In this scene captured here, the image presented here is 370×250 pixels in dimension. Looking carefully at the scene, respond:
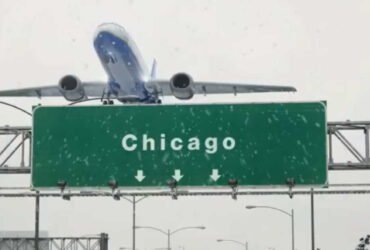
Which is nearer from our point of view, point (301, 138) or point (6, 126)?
point (301, 138)

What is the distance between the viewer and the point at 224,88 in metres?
52.6

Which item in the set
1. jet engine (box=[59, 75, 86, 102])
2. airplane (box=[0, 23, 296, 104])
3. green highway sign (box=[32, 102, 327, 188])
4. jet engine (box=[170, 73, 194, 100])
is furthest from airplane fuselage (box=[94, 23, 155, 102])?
green highway sign (box=[32, 102, 327, 188])

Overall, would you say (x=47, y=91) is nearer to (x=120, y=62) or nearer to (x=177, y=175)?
(x=120, y=62)

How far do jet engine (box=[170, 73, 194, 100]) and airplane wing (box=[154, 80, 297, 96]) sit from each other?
22.0 feet

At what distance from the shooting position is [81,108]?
786 inches

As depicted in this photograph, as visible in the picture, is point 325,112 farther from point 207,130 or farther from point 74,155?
point 74,155

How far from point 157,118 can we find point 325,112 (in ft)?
12.0

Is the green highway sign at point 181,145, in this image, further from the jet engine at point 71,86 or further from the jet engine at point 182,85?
the jet engine at point 182,85

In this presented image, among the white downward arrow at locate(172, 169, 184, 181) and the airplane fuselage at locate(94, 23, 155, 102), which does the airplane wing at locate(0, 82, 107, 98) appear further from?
the white downward arrow at locate(172, 169, 184, 181)

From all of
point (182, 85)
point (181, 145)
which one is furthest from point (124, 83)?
point (181, 145)

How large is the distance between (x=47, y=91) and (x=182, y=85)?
14.0 m

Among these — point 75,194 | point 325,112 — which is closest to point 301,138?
point 325,112

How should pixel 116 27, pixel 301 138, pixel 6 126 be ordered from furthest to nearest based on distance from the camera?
pixel 116 27, pixel 6 126, pixel 301 138

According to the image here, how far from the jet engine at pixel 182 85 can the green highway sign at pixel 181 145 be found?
22261 mm
